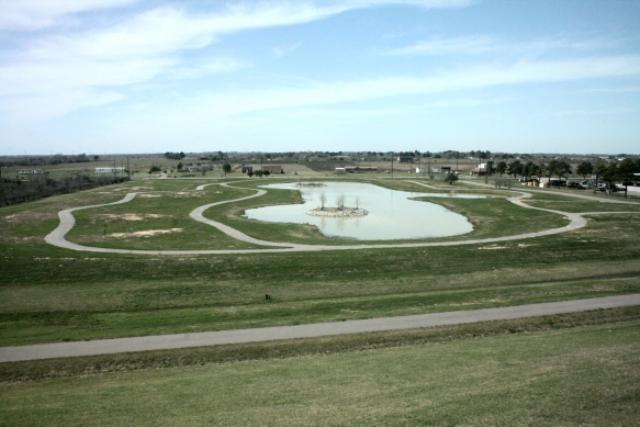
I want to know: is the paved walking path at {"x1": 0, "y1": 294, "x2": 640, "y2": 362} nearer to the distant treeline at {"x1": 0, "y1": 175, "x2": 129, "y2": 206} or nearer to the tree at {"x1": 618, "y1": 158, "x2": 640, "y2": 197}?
the distant treeline at {"x1": 0, "y1": 175, "x2": 129, "y2": 206}

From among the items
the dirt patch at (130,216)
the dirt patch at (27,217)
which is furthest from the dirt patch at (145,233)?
the dirt patch at (27,217)

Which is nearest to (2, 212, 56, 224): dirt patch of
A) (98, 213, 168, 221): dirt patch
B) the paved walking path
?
(98, 213, 168, 221): dirt patch

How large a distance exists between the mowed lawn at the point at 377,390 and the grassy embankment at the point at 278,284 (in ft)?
13.8

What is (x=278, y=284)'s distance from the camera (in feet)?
79.1

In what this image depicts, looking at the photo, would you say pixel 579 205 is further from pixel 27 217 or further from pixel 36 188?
pixel 36 188

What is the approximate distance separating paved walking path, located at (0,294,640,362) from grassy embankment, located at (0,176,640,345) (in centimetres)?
70

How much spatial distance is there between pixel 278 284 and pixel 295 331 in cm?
737

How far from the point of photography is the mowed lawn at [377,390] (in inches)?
390

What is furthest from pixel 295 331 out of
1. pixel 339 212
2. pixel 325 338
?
pixel 339 212

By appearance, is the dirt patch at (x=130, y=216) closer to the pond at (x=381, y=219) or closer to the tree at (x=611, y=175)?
the pond at (x=381, y=219)

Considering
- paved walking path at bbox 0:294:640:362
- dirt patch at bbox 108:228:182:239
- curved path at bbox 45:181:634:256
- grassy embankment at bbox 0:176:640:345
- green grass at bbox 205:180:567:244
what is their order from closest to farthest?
1. paved walking path at bbox 0:294:640:362
2. grassy embankment at bbox 0:176:640:345
3. curved path at bbox 45:181:634:256
4. dirt patch at bbox 108:228:182:239
5. green grass at bbox 205:180:567:244

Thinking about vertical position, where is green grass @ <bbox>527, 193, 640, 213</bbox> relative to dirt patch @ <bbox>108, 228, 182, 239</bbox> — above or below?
above

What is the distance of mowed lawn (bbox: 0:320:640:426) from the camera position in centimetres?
991

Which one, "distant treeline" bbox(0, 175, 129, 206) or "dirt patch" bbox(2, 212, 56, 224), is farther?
"distant treeline" bbox(0, 175, 129, 206)
